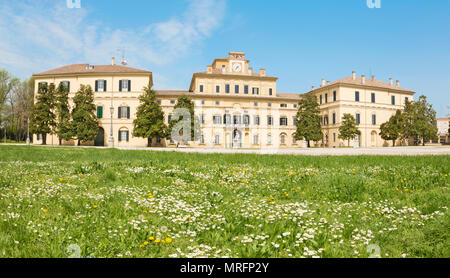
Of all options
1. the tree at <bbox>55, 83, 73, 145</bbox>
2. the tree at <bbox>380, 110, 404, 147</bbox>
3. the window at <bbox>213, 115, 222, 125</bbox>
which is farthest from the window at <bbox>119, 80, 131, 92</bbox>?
the tree at <bbox>380, 110, 404, 147</bbox>

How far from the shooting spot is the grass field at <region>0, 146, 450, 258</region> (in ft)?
8.50

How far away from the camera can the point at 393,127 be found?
50.4m

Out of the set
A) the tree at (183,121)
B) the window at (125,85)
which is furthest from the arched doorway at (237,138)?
the window at (125,85)

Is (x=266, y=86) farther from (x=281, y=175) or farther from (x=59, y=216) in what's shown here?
(x=59, y=216)

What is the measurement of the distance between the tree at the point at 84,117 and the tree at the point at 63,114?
0.75 meters

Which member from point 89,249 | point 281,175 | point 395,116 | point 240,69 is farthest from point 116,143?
point 395,116

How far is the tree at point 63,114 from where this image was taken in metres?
39.7

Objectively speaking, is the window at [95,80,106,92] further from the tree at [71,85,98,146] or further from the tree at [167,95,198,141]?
the tree at [167,95,198,141]

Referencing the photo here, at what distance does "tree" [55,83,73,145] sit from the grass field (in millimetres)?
38579

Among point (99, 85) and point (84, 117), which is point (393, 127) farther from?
point (84, 117)

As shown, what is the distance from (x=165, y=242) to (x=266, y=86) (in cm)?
5372

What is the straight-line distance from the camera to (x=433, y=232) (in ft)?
9.77

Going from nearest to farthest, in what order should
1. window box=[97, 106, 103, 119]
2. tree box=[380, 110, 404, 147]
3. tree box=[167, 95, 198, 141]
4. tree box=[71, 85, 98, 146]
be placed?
tree box=[71, 85, 98, 146]
tree box=[167, 95, 198, 141]
window box=[97, 106, 103, 119]
tree box=[380, 110, 404, 147]
